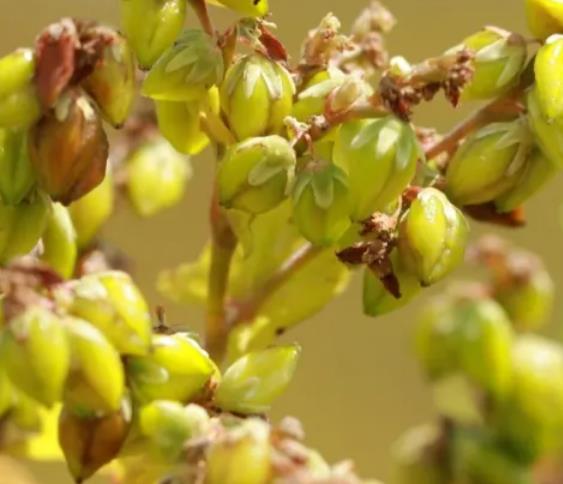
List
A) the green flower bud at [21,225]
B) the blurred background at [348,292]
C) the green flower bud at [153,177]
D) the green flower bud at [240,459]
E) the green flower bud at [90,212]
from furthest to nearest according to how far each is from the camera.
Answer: the blurred background at [348,292]
the green flower bud at [153,177]
the green flower bud at [90,212]
the green flower bud at [21,225]
the green flower bud at [240,459]

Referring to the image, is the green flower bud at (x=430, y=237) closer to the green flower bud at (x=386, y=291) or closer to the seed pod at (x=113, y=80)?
the green flower bud at (x=386, y=291)

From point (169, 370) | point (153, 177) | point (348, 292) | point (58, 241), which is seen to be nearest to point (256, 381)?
point (169, 370)

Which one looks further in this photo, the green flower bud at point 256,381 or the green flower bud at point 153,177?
the green flower bud at point 153,177

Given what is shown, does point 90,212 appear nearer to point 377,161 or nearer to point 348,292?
point 377,161

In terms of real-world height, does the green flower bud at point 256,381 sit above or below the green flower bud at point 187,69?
below

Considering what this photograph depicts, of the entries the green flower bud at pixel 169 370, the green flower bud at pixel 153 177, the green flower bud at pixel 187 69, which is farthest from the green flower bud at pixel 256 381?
the green flower bud at pixel 153 177

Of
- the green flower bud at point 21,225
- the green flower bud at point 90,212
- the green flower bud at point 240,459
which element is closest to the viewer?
the green flower bud at point 240,459

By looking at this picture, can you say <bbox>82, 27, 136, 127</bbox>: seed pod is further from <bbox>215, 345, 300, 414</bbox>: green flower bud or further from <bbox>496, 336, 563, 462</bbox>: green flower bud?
<bbox>496, 336, 563, 462</bbox>: green flower bud

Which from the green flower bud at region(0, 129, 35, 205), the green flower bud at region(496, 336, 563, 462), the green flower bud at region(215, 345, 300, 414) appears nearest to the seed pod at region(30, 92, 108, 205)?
the green flower bud at region(0, 129, 35, 205)
